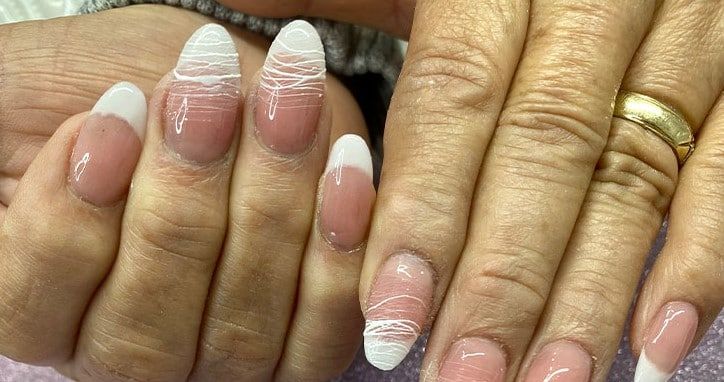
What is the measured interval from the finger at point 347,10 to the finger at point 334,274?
0.47 ft

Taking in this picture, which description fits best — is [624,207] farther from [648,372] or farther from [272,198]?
[272,198]

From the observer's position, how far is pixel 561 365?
385 mm

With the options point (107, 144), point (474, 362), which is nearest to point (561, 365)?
point (474, 362)

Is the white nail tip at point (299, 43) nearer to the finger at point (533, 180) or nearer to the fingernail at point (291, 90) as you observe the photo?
the fingernail at point (291, 90)

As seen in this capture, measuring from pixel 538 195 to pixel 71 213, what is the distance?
0.24m

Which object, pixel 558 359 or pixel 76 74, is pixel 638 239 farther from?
pixel 76 74

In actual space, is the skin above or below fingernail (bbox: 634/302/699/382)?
above

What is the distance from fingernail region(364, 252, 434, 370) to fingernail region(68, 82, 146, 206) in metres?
0.15

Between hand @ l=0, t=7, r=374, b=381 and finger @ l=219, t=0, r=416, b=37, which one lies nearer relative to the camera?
hand @ l=0, t=7, r=374, b=381

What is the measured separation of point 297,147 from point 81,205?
12 cm

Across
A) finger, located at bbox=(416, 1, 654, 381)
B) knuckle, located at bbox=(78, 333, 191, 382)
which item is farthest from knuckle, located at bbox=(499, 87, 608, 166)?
knuckle, located at bbox=(78, 333, 191, 382)

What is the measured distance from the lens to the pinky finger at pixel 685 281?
396mm

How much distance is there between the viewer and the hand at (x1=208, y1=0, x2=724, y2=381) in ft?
1.28

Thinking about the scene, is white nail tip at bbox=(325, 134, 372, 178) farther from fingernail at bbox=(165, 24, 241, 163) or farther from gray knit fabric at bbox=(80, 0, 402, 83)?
gray knit fabric at bbox=(80, 0, 402, 83)
